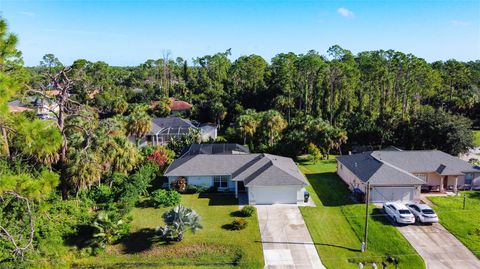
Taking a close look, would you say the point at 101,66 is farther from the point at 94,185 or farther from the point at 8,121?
the point at 8,121

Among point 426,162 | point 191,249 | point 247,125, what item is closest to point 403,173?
point 426,162

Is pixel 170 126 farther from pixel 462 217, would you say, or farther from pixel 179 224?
pixel 462 217

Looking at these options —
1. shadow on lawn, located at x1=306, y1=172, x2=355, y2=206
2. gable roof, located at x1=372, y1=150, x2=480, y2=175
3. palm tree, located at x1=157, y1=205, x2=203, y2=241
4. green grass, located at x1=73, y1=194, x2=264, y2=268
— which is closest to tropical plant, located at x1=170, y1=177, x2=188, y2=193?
green grass, located at x1=73, y1=194, x2=264, y2=268

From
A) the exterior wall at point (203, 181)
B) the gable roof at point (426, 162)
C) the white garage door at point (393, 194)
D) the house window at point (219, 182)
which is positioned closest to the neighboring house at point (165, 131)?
the exterior wall at point (203, 181)

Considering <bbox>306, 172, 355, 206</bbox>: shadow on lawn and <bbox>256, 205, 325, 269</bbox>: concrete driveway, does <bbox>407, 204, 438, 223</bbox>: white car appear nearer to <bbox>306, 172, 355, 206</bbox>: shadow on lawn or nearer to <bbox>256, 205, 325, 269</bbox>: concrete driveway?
<bbox>306, 172, 355, 206</bbox>: shadow on lawn

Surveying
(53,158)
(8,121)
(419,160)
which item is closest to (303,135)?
(419,160)

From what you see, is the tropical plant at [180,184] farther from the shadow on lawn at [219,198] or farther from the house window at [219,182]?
the house window at [219,182]
